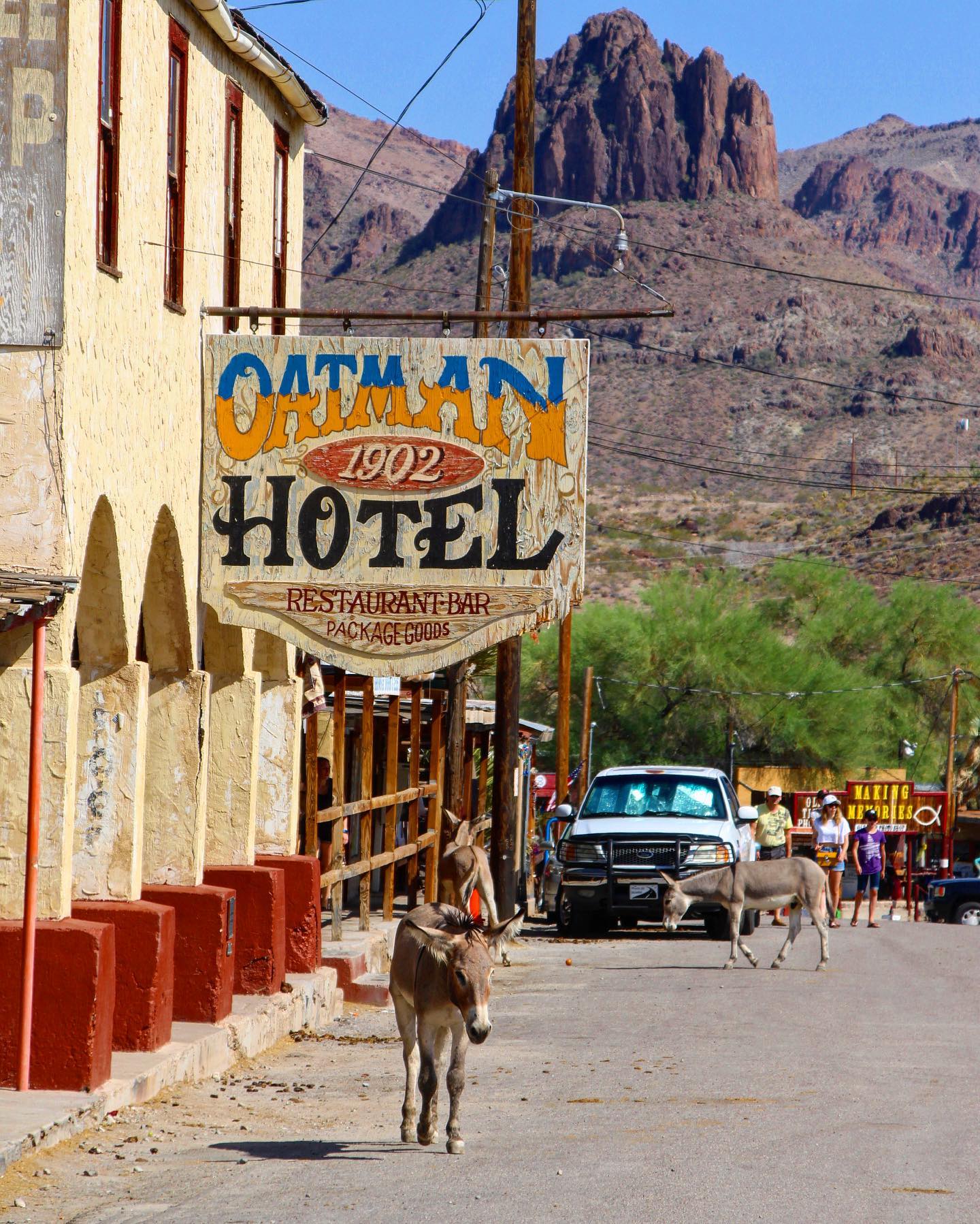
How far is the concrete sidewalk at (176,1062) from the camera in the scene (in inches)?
328

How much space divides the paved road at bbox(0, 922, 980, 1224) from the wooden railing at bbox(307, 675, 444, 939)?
2.21 metres

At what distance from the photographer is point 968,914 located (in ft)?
106

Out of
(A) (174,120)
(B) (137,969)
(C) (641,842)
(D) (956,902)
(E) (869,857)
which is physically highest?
(A) (174,120)

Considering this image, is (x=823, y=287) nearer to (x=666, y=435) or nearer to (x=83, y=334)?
(x=666, y=435)

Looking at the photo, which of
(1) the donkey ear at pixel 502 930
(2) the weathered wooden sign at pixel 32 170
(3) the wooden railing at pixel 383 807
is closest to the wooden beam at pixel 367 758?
(3) the wooden railing at pixel 383 807

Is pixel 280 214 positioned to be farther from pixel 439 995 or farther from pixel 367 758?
pixel 439 995

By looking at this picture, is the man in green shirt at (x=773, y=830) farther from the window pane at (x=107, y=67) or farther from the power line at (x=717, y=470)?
the power line at (x=717, y=470)

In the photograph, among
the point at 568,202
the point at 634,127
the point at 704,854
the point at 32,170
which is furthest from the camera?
the point at 634,127

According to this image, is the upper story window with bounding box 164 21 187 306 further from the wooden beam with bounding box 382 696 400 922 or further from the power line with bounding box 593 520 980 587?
the power line with bounding box 593 520 980 587

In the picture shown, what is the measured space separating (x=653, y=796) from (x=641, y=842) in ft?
5.34

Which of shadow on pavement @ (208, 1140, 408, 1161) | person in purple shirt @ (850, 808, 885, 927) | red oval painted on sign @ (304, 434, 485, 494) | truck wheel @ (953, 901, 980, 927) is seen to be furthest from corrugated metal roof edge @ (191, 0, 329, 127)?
truck wheel @ (953, 901, 980, 927)

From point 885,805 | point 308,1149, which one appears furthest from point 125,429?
point 885,805

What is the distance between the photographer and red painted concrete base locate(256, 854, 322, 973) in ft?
46.8

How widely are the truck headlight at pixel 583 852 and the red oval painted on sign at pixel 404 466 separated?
11.1 meters
